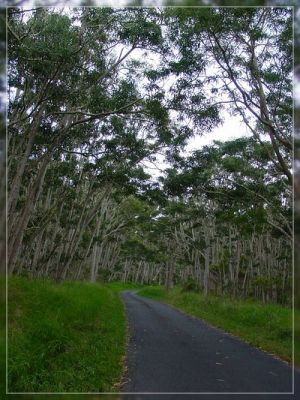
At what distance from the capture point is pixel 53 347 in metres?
5.95

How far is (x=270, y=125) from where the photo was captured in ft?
21.7

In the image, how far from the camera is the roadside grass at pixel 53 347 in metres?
5.00

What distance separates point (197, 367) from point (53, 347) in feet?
6.11

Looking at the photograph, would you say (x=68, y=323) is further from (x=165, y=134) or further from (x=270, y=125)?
(x=270, y=125)

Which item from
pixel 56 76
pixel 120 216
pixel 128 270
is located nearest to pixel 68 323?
pixel 56 76

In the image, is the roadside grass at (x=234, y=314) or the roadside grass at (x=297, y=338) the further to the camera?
the roadside grass at (x=234, y=314)

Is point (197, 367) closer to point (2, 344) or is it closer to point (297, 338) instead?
point (297, 338)

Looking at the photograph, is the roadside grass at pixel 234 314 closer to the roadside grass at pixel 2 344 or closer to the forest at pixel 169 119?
the forest at pixel 169 119

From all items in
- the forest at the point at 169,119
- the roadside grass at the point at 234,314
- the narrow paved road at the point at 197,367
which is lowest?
the narrow paved road at the point at 197,367

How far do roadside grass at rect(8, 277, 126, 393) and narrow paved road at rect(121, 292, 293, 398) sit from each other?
36cm

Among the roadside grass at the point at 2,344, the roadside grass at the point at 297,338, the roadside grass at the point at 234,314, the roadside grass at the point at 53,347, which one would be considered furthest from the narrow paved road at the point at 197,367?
the roadside grass at the point at 2,344

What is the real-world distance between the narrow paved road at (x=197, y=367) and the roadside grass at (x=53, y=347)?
1.17 ft

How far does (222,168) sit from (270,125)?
2896mm

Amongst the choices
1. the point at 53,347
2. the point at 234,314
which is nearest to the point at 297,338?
the point at 53,347
